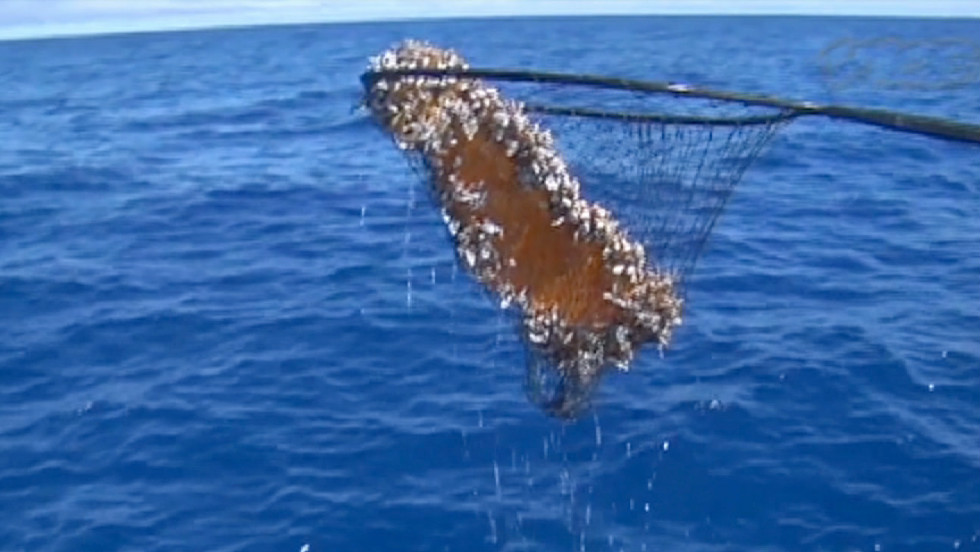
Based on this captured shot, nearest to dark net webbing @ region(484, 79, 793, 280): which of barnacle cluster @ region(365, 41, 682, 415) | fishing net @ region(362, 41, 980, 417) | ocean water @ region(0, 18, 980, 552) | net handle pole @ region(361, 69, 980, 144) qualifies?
fishing net @ region(362, 41, 980, 417)

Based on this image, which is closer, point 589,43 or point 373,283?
point 373,283

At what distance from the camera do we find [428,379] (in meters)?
16.5

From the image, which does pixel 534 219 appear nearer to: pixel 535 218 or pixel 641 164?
pixel 535 218

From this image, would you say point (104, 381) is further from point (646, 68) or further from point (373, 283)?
point (646, 68)

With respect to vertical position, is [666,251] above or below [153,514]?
above

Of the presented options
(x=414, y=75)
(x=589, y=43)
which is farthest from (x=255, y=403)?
(x=589, y=43)

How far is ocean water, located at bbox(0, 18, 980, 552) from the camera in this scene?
13.0m

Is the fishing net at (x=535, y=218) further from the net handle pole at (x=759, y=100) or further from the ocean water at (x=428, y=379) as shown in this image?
the ocean water at (x=428, y=379)

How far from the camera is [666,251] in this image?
10.0m

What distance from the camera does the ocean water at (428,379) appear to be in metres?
13.0

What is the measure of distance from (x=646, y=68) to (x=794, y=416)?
149 ft

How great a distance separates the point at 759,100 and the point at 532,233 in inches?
116

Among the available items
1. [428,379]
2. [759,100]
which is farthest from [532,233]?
[428,379]

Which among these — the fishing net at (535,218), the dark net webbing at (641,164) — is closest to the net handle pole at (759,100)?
the fishing net at (535,218)
